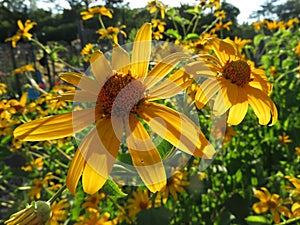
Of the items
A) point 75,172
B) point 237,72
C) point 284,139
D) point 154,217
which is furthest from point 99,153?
point 284,139

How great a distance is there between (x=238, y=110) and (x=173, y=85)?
104 millimetres

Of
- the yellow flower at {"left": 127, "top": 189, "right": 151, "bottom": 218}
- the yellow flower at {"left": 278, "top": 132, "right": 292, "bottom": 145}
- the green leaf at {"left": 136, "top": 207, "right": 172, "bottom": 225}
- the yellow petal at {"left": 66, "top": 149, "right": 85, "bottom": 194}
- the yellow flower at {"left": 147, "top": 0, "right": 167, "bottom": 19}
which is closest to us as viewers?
the yellow petal at {"left": 66, "top": 149, "right": 85, "bottom": 194}

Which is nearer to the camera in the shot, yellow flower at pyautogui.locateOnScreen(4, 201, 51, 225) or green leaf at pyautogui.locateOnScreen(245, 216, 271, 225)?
yellow flower at pyautogui.locateOnScreen(4, 201, 51, 225)

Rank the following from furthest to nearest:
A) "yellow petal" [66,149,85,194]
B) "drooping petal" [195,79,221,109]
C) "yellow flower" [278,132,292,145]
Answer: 1. "yellow flower" [278,132,292,145]
2. "drooping petal" [195,79,221,109]
3. "yellow petal" [66,149,85,194]

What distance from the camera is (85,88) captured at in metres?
0.51

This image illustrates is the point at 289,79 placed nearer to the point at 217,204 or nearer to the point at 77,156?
the point at 217,204

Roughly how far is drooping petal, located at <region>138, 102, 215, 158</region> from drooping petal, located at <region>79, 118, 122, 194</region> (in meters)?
0.05

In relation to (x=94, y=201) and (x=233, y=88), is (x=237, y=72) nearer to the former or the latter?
(x=233, y=88)

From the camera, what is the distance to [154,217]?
2.88 feet

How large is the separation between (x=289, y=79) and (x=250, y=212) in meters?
0.80

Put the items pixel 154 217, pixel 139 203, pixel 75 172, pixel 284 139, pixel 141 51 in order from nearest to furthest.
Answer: pixel 75 172 < pixel 141 51 < pixel 154 217 < pixel 139 203 < pixel 284 139

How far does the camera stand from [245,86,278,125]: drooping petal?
0.52 m

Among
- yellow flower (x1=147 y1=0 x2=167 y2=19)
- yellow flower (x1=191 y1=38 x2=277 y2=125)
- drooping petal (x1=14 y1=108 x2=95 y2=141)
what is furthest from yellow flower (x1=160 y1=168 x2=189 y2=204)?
yellow flower (x1=147 y1=0 x2=167 y2=19)

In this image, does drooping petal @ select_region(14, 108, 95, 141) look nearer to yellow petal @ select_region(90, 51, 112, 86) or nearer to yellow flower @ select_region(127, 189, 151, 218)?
yellow petal @ select_region(90, 51, 112, 86)
